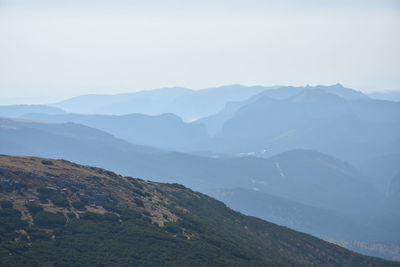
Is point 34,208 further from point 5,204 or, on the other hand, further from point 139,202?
point 139,202

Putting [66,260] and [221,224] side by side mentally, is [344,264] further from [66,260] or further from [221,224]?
[66,260]

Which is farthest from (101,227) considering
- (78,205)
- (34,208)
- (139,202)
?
(139,202)

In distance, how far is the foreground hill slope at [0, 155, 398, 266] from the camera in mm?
78188

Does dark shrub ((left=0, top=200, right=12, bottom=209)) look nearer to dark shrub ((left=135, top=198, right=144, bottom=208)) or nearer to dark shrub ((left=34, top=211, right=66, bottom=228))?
dark shrub ((left=34, top=211, right=66, bottom=228))

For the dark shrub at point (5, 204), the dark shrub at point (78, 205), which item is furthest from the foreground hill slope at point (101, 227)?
the dark shrub at point (5, 204)

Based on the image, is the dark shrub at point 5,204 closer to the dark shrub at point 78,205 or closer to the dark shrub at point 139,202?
the dark shrub at point 78,205

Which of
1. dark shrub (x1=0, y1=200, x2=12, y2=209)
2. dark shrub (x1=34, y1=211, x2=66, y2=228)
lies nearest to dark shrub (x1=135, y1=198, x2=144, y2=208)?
dark shrub (x1=34, y1=211, x2=66, y2=228)

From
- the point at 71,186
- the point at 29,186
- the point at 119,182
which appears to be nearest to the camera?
the point at 29,186

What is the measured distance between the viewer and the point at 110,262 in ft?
258

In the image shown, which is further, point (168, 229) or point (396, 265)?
point (396, 265)

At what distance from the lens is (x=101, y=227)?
89750mm

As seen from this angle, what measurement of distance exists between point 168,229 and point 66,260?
26952 mm

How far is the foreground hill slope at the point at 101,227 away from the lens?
7819cm

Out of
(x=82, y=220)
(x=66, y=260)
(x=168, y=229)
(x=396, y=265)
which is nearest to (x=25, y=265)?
(x=66, y=260)
